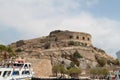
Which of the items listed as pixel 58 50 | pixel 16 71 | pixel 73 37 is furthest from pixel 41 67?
pixel 16 71

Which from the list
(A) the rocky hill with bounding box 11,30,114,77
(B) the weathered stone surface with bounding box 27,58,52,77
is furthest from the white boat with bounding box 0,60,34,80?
(A) the rocky hill with bounding box 11,30,114,77

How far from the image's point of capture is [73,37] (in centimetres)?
8362

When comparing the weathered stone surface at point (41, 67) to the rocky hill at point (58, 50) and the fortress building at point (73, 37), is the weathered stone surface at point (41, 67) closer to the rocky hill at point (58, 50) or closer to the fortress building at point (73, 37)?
the rocky hill at point (58, 50)

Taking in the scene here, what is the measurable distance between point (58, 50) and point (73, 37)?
31.0ft

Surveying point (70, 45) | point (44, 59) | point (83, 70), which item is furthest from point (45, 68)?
point (70, 45)

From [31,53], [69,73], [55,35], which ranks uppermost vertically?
[55,35]

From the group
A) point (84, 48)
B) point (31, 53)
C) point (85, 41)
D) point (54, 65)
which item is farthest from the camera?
point (85, 41)

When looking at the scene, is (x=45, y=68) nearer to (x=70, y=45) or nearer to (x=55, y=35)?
(x=70, y=45)

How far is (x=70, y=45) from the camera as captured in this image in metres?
79.2

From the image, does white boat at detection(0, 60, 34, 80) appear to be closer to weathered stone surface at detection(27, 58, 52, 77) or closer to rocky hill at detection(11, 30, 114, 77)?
weathered stone surface at detection(27, 58, 52, 77)

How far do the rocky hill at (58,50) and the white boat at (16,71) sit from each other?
2191cm

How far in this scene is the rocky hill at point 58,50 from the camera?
2575 inches

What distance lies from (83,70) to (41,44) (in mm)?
16291

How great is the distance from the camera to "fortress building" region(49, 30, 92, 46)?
83.6 m
